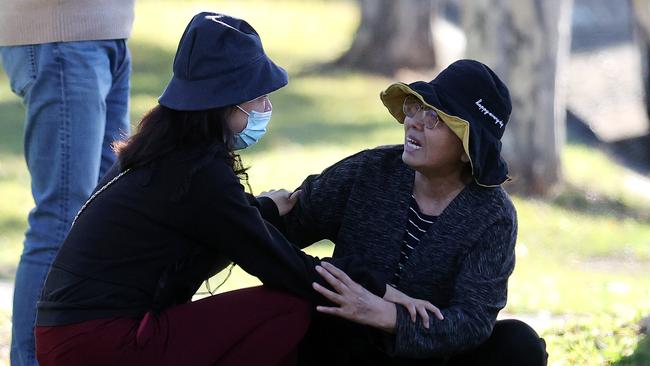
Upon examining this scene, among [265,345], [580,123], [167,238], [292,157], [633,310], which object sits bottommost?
[580,123]

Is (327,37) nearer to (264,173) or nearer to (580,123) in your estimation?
(580,123)

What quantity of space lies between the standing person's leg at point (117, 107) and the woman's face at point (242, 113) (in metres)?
1.06

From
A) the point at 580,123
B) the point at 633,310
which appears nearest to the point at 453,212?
the point at 633,310

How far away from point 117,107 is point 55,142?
0.44 metres

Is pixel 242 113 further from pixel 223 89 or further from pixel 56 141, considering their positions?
pixel 56 141

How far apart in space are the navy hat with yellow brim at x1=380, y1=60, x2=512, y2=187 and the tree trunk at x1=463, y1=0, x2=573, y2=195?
21.4 feet

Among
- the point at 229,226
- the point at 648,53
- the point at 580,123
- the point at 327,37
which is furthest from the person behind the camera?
the point at 327,37

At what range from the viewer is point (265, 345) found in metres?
3.07

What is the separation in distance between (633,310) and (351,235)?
208cm

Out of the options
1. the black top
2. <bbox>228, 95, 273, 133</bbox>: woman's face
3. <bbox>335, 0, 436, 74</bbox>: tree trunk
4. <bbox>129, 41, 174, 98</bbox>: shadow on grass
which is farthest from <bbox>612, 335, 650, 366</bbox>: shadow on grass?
<bbox>335, 0, 436, 74</bbox>: tree trunk

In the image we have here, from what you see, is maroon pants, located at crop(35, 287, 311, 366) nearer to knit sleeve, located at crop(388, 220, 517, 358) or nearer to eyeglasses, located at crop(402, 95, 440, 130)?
knit sleeve, located at crop(388, 220, 517, 358)

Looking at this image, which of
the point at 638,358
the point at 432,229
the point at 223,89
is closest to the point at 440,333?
the point at 432,229

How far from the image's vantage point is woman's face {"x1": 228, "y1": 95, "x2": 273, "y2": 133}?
3141 mm

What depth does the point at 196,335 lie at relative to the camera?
3.03 metres
